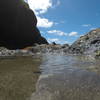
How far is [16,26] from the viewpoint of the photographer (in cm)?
8138

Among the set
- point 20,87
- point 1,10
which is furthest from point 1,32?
point 20,87

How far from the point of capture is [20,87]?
19.2 feet

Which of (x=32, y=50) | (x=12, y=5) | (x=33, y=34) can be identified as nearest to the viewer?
(x=32, y=50)

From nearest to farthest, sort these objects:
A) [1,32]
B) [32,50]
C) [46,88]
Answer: [46,88]
[32,50]
[1,32]

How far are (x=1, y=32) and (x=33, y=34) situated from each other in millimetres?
20320

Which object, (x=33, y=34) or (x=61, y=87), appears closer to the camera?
(x=61, y=87)

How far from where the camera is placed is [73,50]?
38.5 meters

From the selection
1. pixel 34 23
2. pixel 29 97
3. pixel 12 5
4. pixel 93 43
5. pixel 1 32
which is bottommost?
pixel 29 97

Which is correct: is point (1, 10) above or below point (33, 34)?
above

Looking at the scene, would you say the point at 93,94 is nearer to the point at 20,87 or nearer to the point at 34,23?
the point at 20,87

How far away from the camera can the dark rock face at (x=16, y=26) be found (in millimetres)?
75062

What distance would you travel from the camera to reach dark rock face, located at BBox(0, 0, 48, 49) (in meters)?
75.1

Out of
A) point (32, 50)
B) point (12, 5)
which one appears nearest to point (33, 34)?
point (12, 5)

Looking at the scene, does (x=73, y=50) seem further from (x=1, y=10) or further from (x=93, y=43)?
Answer: (x=1, y=10)
